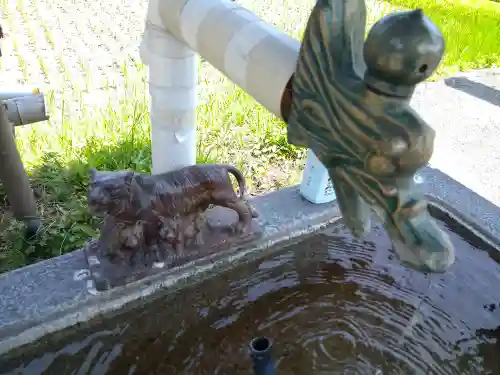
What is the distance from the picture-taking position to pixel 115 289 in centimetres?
134

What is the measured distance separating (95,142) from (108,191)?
49.6 inches

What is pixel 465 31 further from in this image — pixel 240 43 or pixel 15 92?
→ pixel 240 43

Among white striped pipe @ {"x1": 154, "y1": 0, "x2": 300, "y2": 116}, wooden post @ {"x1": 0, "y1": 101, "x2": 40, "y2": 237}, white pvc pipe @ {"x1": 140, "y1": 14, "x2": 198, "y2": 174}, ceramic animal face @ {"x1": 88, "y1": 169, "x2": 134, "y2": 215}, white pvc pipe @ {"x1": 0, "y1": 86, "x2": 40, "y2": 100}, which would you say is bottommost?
wooden post @ {"x1": 0, "y1": 101, "x2": 40, "y2": 237}

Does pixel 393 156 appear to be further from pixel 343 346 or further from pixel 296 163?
pixel 296 163

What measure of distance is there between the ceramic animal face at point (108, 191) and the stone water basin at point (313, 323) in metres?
0.28

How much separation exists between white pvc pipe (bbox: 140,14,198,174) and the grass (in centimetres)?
68

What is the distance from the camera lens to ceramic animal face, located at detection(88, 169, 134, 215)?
1269 mm

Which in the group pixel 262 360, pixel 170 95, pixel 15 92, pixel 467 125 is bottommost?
pixel 467 125

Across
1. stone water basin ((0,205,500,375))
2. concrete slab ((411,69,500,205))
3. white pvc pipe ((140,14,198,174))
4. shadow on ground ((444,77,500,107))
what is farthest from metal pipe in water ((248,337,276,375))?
shadow on ground ((444,77,500,107))

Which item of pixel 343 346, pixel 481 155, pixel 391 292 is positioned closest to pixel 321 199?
pixel 391 292

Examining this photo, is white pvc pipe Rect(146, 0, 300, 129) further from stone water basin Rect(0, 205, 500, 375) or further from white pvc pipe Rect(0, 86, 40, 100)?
white pvc pipe Rect(0, 86, 40, 100)

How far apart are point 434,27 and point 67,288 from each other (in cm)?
108

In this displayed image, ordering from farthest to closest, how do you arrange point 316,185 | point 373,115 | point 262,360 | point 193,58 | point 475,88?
1. point 475,88
2. point 316,185
3. point 193,58
4. point 262,360
5. point 373,115

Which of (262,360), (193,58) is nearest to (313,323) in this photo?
(262,360)
